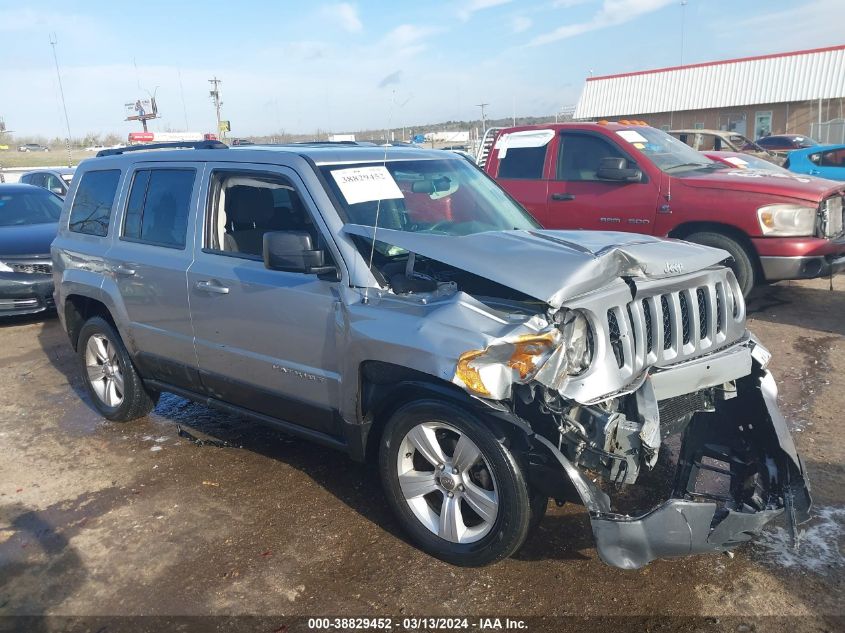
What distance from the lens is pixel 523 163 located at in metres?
8.45

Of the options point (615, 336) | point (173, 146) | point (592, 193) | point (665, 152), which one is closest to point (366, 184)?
point (615, 336)

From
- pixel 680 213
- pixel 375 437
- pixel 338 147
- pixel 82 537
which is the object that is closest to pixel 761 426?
pixel 375 437

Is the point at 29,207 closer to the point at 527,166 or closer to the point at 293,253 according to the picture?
the point at 527,166

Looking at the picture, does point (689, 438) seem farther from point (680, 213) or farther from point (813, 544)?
point (680, 213)

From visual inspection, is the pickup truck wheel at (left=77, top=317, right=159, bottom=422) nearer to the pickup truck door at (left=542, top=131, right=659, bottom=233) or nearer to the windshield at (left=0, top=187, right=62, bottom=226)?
the pickup truck door at (left=542, top=131, right=659, bottom=233)

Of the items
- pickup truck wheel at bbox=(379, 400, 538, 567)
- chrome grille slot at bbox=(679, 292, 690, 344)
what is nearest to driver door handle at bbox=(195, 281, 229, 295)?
pickup truck wheel at bbox=(379, 400, 538, 567)

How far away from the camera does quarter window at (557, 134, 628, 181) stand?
800 centimetres

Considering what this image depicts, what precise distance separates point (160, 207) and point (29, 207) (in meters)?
6.87

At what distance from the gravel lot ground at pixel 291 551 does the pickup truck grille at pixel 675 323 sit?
1002 millimetres

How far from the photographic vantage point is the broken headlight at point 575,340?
294 cm

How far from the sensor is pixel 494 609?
9.86ft

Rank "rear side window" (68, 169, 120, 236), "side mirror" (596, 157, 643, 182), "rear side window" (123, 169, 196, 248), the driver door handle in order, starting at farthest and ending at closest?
"side mirror" (596, 157, 643, 182)
"rear side window" (68, 169, 120, 236)
"rear side window" (123, 169, 196, 248)
the driver door handle

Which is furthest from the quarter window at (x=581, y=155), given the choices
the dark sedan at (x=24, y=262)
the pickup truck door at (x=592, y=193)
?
the dark sedan at (x=24, y=262)

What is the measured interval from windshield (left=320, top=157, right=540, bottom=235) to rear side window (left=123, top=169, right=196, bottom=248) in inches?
44.9
